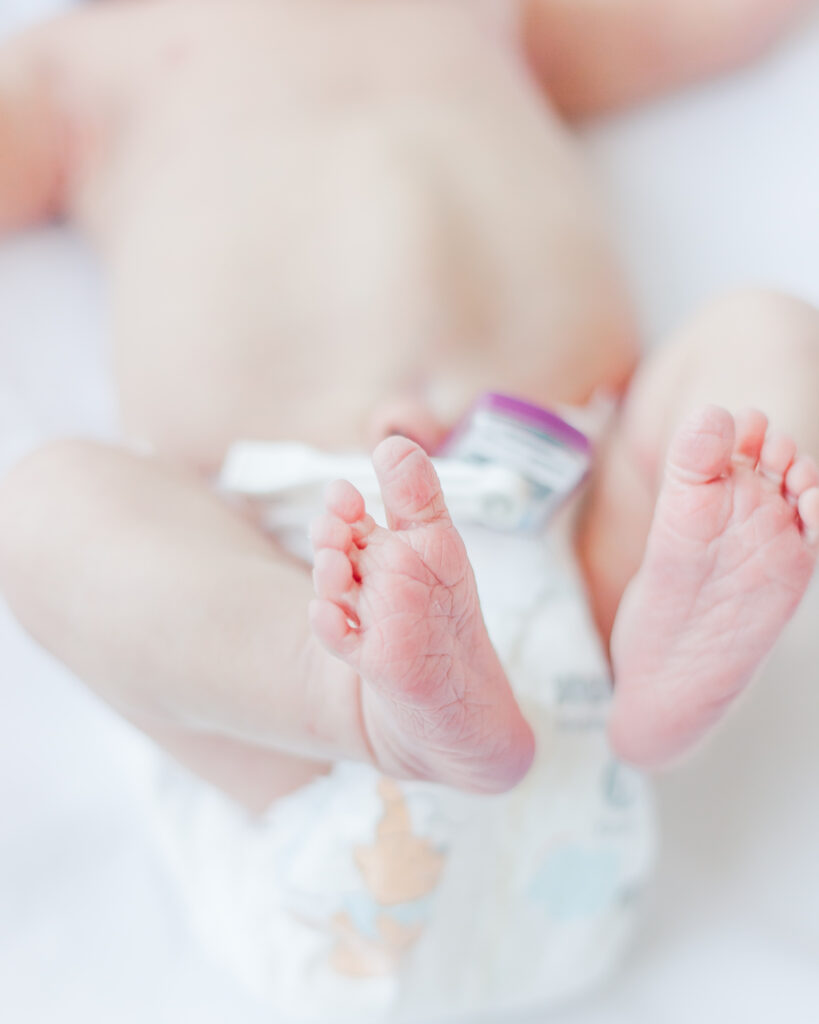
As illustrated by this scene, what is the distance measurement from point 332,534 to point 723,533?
22cm

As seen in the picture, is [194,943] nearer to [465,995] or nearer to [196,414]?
[465,995]

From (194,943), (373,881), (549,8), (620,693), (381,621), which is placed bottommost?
(194,943)

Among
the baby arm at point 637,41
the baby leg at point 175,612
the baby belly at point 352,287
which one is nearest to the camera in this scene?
the baby leg at point 175,612

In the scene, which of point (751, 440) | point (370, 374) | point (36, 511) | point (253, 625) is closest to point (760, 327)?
point (751, 440)

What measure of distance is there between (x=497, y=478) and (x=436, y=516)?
0.68 ft

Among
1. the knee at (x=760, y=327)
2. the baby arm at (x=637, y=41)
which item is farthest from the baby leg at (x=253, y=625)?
the baby arm at (x=637, y=41)

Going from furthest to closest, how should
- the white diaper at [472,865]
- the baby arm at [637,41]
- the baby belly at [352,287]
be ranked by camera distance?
the baby arm at [637,41]
the baby belly at [352,287]
the white diaper at [472,865]

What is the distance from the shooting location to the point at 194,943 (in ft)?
2.92

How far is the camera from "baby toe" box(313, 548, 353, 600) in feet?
1.63

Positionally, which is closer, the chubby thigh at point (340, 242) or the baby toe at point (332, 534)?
the baby toe at point (332, 534)

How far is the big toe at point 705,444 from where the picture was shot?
1.81ft

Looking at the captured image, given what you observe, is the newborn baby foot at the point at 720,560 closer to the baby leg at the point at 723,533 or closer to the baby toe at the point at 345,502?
the baby leg at the point at 723,533

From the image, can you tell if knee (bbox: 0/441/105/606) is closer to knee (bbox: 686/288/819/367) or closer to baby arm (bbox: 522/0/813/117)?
knee (bbox: 686/288/819/367)

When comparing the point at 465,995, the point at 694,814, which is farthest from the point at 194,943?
the point at 694,814
